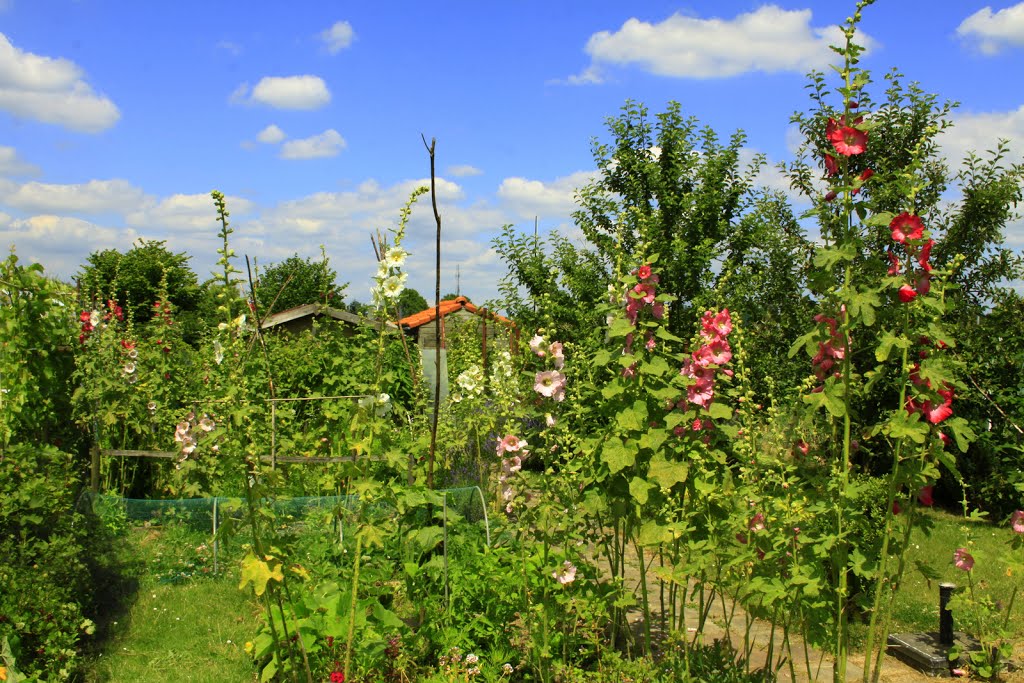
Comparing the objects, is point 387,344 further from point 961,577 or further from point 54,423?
point 961,577

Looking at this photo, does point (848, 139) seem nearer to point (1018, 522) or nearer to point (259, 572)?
point (1018, 522)

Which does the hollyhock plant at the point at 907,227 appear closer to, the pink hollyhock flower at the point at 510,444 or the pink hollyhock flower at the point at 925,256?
the pink hollyhock flower at the point at 925,256

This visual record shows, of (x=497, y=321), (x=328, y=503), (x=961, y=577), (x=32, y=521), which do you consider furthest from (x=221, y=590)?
(x=961, y=577)

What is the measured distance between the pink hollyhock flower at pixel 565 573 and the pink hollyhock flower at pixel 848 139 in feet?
6.19

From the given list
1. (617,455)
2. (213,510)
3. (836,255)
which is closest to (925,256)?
(836,255)

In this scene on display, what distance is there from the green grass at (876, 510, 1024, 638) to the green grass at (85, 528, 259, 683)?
344 cm

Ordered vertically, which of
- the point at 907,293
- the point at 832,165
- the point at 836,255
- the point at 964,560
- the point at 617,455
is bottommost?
the point at 964,560

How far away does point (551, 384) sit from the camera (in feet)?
11.3

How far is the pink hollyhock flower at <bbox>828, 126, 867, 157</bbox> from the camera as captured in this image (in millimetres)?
2619

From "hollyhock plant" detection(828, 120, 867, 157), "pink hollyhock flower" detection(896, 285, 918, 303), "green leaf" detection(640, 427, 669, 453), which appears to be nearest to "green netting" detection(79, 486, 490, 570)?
"green leaf" detection(640, 427, 669, 453)

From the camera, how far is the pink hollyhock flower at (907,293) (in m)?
2.65

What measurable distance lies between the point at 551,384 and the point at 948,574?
406 centimetres

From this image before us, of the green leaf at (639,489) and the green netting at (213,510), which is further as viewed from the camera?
the green netting at (213,510)

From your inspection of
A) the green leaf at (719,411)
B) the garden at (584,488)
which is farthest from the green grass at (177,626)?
the green leaf at (719,411)
